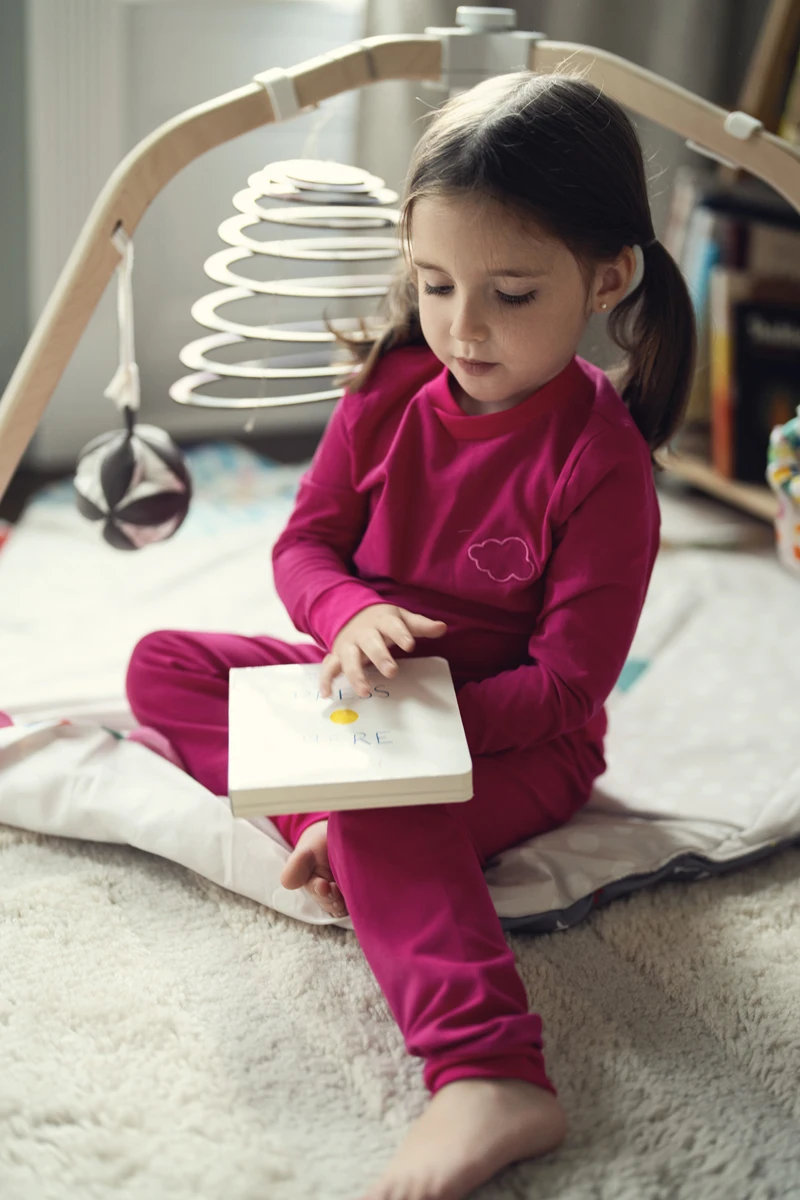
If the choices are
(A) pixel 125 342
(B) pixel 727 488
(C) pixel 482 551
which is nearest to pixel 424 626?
(C) pixel 482 551

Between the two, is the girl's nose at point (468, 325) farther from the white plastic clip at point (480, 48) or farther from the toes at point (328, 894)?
the toes at point (328, 894)

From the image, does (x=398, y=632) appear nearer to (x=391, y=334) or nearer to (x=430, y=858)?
(x=430, y=858)

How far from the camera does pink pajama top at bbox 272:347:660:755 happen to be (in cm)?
96

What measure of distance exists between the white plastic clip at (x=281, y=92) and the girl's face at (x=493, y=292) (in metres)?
0.21

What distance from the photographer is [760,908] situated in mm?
1065

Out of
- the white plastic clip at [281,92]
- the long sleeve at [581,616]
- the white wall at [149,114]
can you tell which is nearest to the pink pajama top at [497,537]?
the long sleeve at [581,616]

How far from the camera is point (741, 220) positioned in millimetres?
1903

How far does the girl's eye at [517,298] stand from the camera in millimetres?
891

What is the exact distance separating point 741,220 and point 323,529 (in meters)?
1.14

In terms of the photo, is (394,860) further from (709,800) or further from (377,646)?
(709,800)

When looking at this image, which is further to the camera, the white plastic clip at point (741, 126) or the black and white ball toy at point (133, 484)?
the black and white ball toy at point (133, 484)

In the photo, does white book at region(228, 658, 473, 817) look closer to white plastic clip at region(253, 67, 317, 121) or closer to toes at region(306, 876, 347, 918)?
toes at region(306, 876, 347, 918)

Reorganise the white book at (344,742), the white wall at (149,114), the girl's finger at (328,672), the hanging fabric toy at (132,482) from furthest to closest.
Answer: the white wall at (149,114), the hanging fabric toy at (132,482), the girl's finger at (328,672), the white book at (344,742)

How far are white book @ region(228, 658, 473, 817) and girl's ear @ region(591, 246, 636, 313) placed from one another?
32 cm
